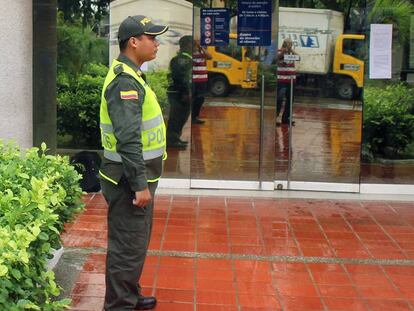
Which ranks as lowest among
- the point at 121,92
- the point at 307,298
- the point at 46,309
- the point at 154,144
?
the point at 307,298

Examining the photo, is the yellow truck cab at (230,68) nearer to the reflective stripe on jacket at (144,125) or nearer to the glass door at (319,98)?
the glass door at (319,98)

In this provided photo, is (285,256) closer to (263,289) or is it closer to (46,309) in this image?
(263,289)

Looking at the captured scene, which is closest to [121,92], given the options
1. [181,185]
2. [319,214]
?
[319,214]

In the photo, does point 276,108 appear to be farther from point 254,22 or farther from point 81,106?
point 81,106

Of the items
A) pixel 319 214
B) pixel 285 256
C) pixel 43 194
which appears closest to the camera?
pixel 43 194

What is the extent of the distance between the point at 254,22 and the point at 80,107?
2366 millimetres

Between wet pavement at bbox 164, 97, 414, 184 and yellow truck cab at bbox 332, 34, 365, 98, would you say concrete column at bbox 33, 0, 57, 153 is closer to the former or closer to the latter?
wet pavement at bbox 164, 97, 414, 184

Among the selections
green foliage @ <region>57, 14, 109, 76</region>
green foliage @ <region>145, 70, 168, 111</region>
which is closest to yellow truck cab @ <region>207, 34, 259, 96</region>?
green foliage @ <region>145, 70, 168, 111</region>

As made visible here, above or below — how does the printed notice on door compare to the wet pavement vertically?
above

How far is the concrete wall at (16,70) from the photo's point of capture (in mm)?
4996

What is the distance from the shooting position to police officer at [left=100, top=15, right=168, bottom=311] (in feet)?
11.8

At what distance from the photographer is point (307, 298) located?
14.8 ft

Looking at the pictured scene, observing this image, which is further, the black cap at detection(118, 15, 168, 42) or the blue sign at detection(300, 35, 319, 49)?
the blue sign at detection(300, 35, 319, 49)

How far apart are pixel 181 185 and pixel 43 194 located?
465 cm
